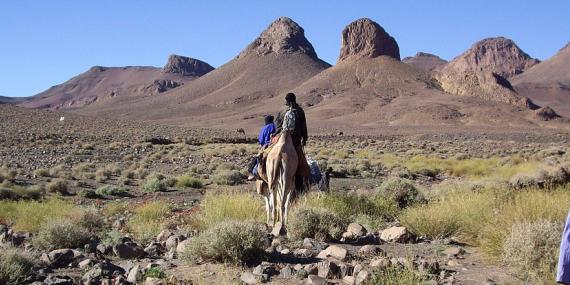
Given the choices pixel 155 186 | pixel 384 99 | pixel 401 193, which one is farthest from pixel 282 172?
pixel 384 99

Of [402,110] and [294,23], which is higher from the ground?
[294,23]

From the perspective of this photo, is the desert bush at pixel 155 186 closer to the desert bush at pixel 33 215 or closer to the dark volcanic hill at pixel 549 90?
the desert bush at pixel 33 215

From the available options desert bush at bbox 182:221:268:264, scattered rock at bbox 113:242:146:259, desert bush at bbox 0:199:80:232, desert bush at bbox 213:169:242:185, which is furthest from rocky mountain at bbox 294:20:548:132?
desert bush at bbox 182:221:268:264

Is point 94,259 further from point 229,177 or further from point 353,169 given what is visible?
point 353,169

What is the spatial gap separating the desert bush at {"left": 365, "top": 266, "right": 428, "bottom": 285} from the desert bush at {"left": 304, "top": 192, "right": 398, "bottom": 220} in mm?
4446

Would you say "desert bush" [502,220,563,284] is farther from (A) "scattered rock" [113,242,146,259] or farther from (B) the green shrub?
(B) the green shrub

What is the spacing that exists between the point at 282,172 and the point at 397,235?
89.9 inches

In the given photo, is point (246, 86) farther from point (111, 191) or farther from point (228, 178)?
point (111, 191)

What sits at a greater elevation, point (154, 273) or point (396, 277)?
point (396, 277)

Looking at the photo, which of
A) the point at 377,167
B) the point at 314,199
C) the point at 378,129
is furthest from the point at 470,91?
the point at 314,199

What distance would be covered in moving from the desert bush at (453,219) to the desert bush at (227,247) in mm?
2933

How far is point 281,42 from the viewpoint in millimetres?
169250

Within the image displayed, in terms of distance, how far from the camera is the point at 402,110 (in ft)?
332

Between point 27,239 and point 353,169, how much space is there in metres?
19.1
